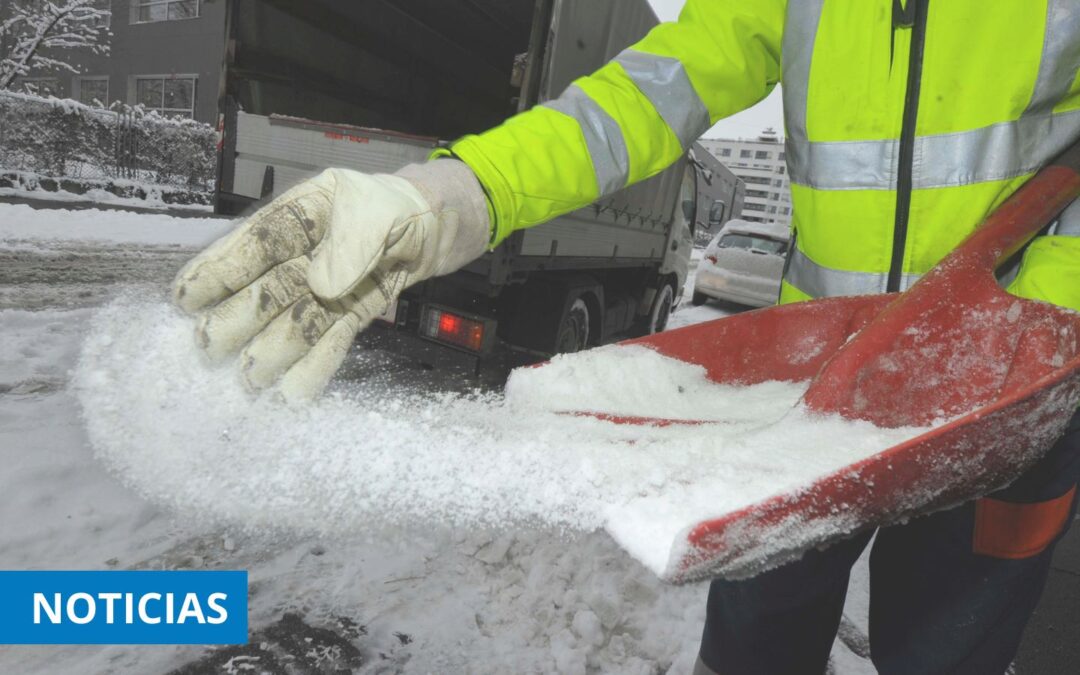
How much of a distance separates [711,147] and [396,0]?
337 feet

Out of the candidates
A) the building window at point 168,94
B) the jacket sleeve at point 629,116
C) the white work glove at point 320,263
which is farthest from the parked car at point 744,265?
the building window at point 168,94

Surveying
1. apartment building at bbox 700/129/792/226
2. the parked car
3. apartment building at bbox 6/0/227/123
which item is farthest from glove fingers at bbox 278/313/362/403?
apartment building at bbox 700/129/792/226

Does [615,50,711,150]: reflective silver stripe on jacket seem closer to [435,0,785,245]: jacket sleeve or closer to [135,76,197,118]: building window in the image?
[435,0,785,245]: jacket sleeve

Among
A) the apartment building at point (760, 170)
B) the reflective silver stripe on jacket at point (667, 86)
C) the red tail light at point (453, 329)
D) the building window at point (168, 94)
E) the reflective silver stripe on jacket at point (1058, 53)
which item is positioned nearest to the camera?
the reflective silver stripe on jacket at point (1058, 53)

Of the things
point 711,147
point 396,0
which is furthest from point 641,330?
point 711,147

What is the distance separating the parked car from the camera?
10.7 metres

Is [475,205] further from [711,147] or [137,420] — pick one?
[711,147]

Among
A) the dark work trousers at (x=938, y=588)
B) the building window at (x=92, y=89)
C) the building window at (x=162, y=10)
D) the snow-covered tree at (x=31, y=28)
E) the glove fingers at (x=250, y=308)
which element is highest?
the building window at (x=162, y=10)

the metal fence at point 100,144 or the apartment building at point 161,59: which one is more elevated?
the apartment building at point 161,59

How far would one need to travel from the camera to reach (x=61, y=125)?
11875mm

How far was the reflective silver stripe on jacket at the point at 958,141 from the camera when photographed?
1073 millimetres

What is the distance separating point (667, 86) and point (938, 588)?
1.20 metres

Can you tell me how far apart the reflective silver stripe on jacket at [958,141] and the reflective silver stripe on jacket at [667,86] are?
216 millimetres

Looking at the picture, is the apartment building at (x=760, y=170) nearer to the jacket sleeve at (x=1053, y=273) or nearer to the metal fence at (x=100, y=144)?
the metal fence at (x=100, y=144)
